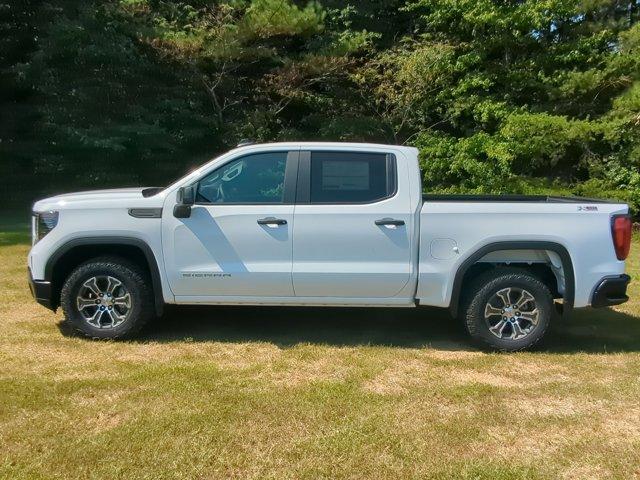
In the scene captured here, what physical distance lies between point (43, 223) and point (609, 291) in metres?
4.99

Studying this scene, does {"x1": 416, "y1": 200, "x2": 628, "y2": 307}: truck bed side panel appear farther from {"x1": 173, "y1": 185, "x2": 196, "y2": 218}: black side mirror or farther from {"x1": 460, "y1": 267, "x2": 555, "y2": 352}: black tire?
{"x1": 173, "y1": 185, "x2": 196, "y2": 218}: black side mirror

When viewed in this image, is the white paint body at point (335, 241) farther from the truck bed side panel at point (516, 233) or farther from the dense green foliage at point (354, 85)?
the dense green foliage at point (354, 85)

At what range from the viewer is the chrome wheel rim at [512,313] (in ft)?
18.1

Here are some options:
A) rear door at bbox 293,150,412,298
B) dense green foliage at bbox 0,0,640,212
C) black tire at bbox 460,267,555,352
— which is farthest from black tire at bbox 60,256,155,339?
dense green foliage at bbox 0,0,640,212

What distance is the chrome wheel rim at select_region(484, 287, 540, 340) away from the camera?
553 centimetres

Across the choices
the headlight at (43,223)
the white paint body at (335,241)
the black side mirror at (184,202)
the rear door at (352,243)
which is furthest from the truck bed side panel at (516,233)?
the headlight at (43,223)

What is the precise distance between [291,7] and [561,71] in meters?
7.29

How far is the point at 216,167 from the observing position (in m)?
5.58

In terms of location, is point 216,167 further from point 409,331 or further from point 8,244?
point 8,244

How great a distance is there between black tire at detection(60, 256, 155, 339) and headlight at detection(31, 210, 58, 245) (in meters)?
0.45

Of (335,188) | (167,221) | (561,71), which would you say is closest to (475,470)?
(335,188)

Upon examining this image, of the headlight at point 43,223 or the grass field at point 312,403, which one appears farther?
the headlight at point 43,223

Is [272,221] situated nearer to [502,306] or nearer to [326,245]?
[326,245]

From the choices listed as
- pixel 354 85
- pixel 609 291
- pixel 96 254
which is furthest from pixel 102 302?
pixel 354 85
